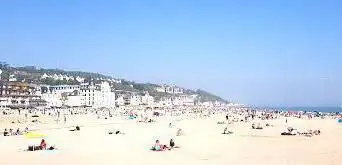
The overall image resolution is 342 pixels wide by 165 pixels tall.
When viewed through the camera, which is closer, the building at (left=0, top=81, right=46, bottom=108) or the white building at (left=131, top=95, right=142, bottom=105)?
the building at (left=0, top=81, right=46, bottom=108)

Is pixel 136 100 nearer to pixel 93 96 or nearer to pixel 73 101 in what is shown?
pixel 93 96


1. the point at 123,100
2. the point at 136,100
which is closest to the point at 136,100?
the point at 136,100

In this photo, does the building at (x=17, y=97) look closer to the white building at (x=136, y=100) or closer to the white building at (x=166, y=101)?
the white building at (x=136, y=100)

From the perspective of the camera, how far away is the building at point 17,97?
303 ft

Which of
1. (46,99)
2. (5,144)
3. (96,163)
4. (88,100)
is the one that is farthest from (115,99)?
(96,163)

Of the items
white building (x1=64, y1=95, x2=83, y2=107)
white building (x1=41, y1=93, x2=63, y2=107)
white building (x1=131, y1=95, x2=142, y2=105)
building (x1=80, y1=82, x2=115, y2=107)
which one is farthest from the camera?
white building (x1=131, y1=95, x2=142, y2=105)

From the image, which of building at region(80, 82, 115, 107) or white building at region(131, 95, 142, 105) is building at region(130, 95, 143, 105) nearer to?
white building at region(131, 95, 142, 105)

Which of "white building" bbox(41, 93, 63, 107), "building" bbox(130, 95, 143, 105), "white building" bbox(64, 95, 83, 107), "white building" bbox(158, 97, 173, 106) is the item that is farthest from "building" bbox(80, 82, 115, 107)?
"white building" bbox(158, 97, 173, 106)

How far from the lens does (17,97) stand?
9588 centimetres

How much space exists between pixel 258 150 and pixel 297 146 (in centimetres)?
341

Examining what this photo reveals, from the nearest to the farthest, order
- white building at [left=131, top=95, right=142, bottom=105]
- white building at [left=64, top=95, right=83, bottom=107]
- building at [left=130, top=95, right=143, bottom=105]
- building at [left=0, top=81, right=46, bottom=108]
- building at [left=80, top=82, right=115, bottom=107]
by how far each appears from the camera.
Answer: building at [left=0, top=81, right=46, bottom=108] < white building at [left=64, top=95, right=83, bottom=107] < building at [left=80, top=82, right=115, bottom=107] < building at [left=130, top=95, right=143, bottom=105] < white building at [left=131, top=95, right=142, bottom=105]

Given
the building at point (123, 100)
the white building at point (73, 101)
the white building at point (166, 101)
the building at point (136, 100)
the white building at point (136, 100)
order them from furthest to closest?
the white building at point (166, 101) → the white building at point (136, 100) → the building at point (136, 100) → the building at point (123, 100) → the white building at point (73, 101)

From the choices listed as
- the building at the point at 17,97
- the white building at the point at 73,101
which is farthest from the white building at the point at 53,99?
the building at the point at 17,97

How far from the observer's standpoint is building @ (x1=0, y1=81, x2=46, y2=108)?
9244cm
